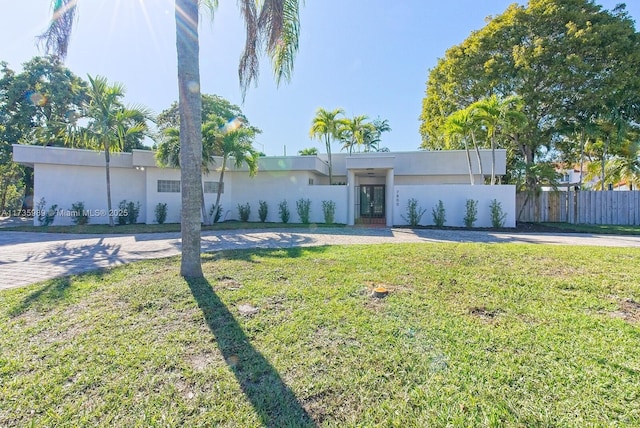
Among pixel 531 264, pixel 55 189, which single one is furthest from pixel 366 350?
pixel 55 189

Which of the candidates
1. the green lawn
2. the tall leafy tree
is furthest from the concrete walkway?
the tall leafy tree

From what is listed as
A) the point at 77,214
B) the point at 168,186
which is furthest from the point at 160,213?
the point at 77,214

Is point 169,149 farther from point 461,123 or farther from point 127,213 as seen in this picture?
point 461,123

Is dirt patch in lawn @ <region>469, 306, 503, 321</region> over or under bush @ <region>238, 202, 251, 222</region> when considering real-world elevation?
→ under

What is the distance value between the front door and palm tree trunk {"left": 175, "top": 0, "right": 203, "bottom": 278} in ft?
44.5

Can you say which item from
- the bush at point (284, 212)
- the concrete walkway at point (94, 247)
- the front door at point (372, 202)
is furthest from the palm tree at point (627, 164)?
the bush at point (284, 212)

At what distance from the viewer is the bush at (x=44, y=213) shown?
14047 millimetres

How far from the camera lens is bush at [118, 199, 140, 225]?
49.2 feet

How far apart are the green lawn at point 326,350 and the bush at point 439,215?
831 cm

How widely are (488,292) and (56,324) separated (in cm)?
579

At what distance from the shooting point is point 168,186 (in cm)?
1577

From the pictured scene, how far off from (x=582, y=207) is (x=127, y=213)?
24136mm

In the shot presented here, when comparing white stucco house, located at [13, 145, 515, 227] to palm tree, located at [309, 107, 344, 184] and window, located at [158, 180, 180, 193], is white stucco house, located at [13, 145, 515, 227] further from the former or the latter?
palm tree, located at [309, 107, 344, 184]

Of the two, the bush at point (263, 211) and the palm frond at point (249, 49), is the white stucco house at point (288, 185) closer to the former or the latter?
the bush at point (263, 211)
